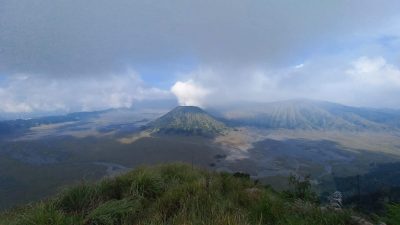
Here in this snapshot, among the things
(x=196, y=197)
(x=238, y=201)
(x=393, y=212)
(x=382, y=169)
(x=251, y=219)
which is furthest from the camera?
(x=382, y=169)

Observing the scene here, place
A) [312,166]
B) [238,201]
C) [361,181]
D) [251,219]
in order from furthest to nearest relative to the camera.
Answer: [312,166], [361,181], [238,201], [251,219]

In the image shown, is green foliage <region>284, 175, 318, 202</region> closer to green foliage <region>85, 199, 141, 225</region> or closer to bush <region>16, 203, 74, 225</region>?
green foliage <region>85, 199, 141, 225</region>

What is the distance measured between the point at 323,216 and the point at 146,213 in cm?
346

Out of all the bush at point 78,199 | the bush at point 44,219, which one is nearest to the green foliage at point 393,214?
the bush at point 44,219

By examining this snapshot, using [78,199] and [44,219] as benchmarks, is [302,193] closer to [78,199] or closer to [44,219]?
[78,199]

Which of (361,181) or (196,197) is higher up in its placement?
(196,197)

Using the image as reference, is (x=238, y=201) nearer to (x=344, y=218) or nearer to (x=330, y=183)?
(x=344, y=218)

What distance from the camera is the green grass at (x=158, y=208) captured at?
17.8 ft

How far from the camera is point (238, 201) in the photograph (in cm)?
740

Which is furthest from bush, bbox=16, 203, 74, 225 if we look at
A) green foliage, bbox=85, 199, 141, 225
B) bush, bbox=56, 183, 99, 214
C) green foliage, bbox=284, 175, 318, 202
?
green foliage, bbox=284, 175, 318, 202

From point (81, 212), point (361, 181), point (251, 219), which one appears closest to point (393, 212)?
point (251, 219)

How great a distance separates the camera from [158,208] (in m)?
6.33

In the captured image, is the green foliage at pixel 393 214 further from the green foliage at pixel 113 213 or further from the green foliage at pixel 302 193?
the green foliage at pixel 302 193

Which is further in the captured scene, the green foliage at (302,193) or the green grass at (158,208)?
the green foliage at (302,193)
